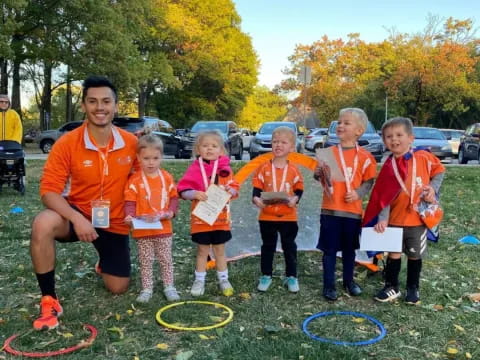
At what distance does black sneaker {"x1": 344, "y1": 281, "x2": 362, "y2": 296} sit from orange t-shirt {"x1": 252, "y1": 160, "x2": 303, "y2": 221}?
0.73 meters

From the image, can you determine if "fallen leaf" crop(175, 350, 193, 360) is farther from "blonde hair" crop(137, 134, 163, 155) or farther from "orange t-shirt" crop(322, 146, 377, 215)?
"orange t-shirt" crop(322, 146, 377, 215)

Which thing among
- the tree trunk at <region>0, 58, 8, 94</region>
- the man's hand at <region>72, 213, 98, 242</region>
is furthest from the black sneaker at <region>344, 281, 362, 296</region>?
the tree trunk at <region>0, 58, 8, 94</region>

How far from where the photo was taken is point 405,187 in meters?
3.85

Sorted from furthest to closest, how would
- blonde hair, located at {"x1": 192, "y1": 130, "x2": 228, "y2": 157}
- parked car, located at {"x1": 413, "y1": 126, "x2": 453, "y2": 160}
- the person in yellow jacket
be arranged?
parked car, located at {"x1": 413, "y1": 126, "x2": 453, "y2": 160} < the person in yellow jacket < blonde hair, located at {"x1": 192, "y1": 130, "x2": 228, "y2": 157}

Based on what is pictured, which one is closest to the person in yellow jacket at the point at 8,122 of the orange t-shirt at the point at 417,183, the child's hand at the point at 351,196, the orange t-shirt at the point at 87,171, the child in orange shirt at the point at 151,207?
the orange t-shirt at the point at 87,171

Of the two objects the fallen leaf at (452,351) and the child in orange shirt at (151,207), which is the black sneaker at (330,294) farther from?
the child in orange shirt at (151,207)

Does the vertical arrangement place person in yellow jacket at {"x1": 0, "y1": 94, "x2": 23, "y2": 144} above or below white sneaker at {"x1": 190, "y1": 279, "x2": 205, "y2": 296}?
above

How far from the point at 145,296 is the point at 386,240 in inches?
77.3

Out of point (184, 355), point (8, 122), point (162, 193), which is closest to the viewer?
point (184, 355)

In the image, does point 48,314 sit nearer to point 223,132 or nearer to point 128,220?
point 128,220

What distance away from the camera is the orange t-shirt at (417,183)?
3.85 m

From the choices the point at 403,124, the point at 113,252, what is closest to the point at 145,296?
the point at 113,252

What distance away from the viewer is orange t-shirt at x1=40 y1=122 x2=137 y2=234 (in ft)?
12.1

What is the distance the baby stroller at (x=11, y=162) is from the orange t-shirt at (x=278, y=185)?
6.03 metres
